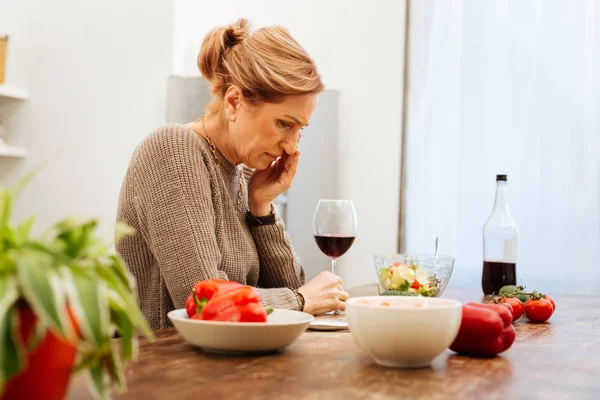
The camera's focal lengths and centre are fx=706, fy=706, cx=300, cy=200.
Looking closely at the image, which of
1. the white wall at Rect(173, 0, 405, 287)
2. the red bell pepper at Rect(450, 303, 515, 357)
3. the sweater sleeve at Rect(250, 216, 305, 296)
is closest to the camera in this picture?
the red bell pepper at Rect(450, 303, 515, 357)

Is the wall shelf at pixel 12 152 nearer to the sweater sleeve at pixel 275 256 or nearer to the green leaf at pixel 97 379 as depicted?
the sweater sleeve at pixel 275 256

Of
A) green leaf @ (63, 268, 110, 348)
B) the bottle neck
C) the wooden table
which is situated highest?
the bottle neck

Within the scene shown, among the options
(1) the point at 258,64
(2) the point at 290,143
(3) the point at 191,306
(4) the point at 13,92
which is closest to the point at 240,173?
(2) the point at 290,143

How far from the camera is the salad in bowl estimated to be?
159cm

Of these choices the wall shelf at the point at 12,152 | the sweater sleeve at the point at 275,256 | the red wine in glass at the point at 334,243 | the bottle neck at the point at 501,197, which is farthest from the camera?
the wall shelf at the point at 12,152

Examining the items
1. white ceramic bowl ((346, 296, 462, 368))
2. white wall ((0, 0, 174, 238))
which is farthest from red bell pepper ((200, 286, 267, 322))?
white wall ((0, 0, 174, 238))

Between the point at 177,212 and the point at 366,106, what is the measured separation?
2.43 metres

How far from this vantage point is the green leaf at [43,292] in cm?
49

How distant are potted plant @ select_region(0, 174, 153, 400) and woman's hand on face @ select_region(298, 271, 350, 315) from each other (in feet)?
3.28

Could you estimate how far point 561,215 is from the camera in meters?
3.49

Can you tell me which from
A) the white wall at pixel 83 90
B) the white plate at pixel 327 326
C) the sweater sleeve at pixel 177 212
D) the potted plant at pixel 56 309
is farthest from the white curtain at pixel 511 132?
the potted plant at pixel 56 309

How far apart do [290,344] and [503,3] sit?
3.04 m

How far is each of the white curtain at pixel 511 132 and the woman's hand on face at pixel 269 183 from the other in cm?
187

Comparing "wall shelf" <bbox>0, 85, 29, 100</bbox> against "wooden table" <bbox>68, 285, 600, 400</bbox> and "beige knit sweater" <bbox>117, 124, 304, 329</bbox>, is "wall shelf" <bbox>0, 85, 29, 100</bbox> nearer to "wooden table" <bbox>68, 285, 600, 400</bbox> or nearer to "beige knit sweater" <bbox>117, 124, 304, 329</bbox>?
"beige knit sweater" <bbox>117, 124, 304, 329</bbox>
